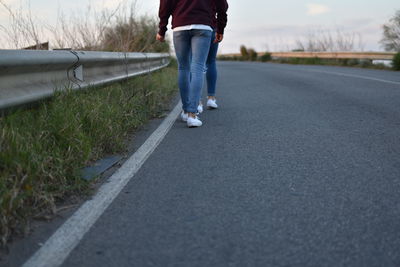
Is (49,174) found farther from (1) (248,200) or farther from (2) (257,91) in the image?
(2) (257,91)

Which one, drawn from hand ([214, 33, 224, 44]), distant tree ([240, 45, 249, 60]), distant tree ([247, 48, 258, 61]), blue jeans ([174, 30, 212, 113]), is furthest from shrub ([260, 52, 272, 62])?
blue jeans ([174, 30, 212, 113])

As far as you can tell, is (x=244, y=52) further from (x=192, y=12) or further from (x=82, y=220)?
(x=82, y=220)

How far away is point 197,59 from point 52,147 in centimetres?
262

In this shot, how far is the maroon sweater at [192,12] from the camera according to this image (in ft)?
18.7

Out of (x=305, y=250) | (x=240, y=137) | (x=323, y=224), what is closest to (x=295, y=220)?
(x=323, y=224)

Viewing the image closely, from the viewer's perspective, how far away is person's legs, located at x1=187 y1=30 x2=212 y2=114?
5.77m

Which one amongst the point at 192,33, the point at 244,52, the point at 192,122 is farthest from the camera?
the point at 244,52

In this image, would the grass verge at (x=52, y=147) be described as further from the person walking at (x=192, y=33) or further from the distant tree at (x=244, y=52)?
the distant tree at (x=244, y=52)

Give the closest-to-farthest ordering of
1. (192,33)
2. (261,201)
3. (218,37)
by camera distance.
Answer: (261,201) < (192,33) < (218,37)

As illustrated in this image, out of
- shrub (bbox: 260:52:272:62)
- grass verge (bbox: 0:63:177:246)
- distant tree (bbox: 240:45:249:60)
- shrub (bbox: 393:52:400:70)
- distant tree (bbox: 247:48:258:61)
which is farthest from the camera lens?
distant tree (bbox: 240:45:249:60)

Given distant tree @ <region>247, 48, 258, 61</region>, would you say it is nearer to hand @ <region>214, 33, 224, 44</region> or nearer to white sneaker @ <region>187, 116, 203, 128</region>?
hand @ <region>214, 33, 224, 44</region>

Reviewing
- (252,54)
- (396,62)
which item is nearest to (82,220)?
(396,62)

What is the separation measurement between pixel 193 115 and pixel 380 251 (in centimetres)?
359

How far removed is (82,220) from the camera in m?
2.77
